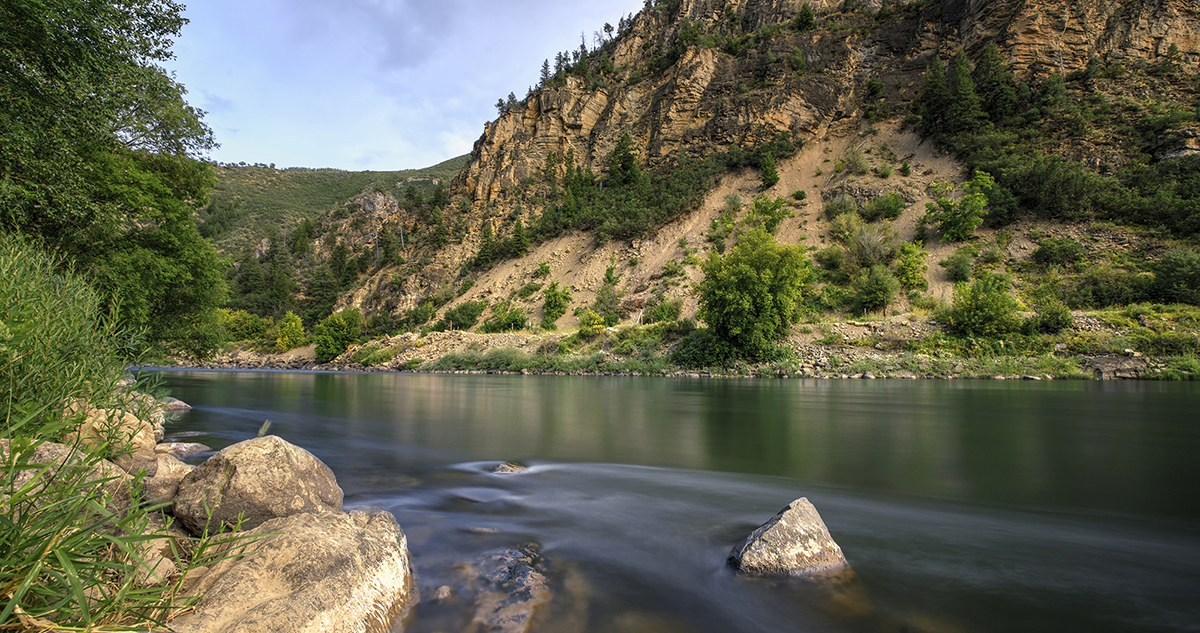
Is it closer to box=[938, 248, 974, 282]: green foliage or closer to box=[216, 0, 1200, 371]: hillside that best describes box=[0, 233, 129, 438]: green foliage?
box=[216, 0, 1200, 371]: hillside

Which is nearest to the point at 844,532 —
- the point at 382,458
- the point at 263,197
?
the point at 382,458

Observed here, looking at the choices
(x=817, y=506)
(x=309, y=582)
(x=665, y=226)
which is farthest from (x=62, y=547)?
(x=665, y=226)

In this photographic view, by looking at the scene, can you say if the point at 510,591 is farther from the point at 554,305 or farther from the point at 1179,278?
the point at 554,305

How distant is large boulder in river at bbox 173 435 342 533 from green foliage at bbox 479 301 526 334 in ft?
141

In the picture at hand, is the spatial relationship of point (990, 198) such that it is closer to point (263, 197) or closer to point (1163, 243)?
point (1163, 243)

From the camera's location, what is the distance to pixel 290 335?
62.5 meters

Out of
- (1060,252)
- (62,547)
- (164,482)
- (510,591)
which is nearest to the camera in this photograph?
(62,547)

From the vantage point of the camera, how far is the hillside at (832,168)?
1352 inches

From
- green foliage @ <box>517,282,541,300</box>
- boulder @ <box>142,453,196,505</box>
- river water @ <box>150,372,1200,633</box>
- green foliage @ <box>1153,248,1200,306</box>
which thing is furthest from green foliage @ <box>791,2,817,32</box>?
boulder @ <box>142,453,196,505</box>

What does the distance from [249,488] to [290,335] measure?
69.2 m

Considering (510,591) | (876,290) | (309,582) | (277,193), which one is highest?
(277,193)

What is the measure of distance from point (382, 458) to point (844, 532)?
690 cm

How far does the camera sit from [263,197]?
100 metres

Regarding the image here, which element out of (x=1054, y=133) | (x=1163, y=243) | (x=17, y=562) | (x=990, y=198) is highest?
(x=1054, y=133)
